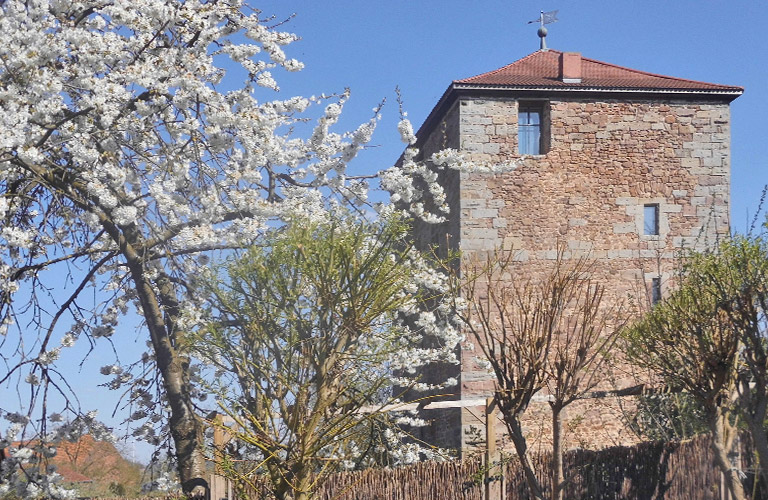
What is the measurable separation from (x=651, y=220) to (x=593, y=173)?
1.32 metres

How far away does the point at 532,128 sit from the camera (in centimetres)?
1647

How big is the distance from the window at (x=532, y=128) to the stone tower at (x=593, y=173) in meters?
0.02

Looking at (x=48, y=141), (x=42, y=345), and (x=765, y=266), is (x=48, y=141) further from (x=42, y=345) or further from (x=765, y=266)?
(x=765, y=266)

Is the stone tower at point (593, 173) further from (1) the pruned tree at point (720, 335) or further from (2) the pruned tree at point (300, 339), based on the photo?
(2) the pruned tree at point (300, 339)

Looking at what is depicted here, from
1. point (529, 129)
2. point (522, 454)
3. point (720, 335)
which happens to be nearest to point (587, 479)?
point (720, 335)

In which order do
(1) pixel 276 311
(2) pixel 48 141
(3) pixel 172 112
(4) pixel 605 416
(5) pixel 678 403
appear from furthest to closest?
(4) pixel 605 416
(5) pixel 678 403
(3) pixel 172 112
(2) pixel 48 141
(1) pixel 276 311

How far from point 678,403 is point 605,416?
163 centimetres

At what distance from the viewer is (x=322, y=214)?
1018 centimetres

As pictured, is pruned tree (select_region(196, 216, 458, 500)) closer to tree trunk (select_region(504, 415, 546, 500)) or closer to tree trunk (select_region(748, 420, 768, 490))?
tree trunk (select_region(504, 415, 546, 500))

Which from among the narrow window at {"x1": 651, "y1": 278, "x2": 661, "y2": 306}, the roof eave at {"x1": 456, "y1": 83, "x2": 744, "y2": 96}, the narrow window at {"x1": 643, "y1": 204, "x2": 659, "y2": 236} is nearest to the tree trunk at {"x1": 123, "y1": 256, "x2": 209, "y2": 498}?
the roof eave at {"x1": 456, "y1": 83, "x2": 744, "y2": 96}

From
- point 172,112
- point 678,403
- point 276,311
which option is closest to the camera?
point 276,311

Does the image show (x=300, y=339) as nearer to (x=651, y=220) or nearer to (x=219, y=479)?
(x=219, y=479)

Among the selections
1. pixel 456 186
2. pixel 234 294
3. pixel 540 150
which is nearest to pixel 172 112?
pixel 234 294

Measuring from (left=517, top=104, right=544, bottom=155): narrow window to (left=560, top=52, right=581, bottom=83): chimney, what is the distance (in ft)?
2.53
